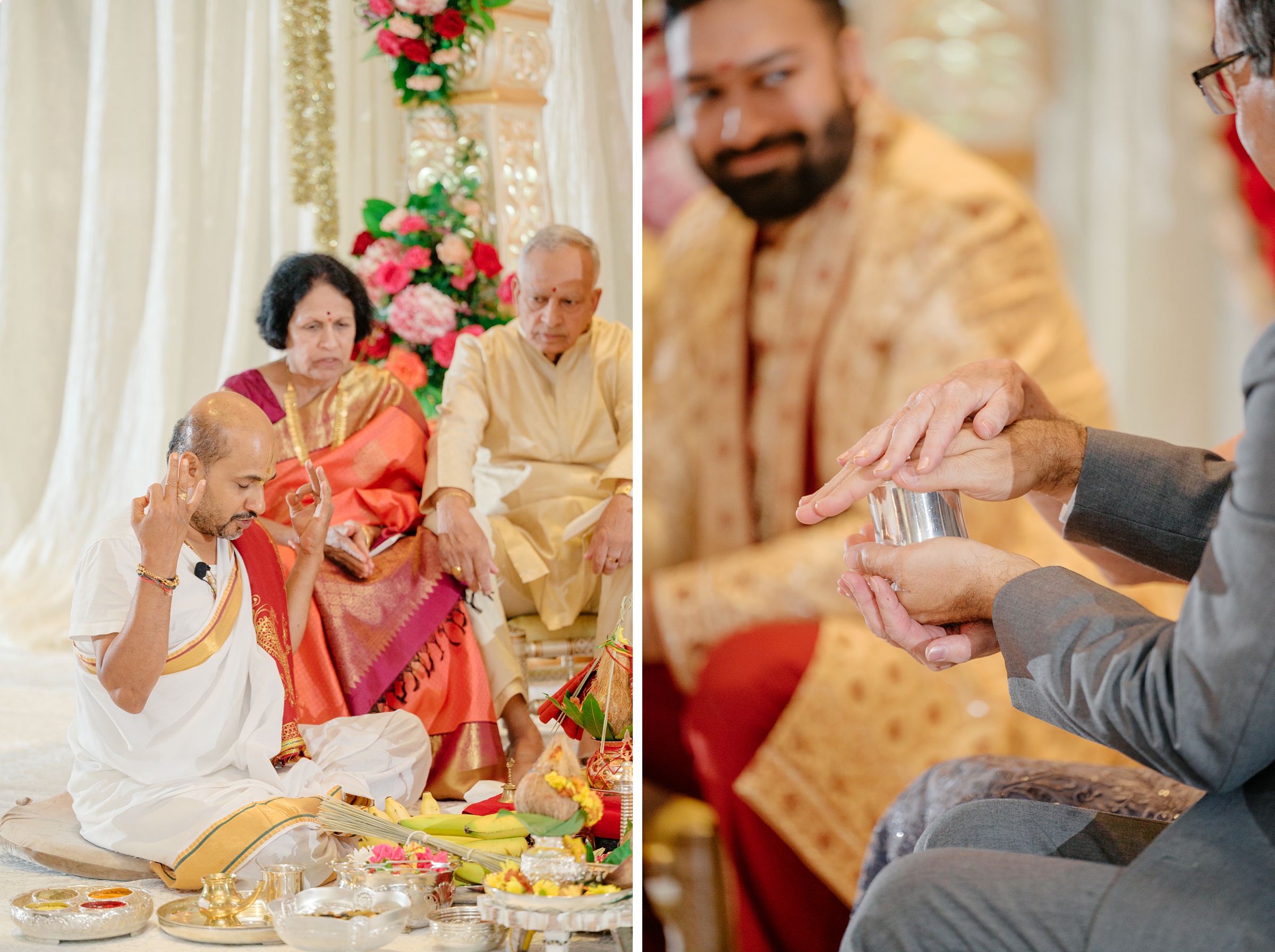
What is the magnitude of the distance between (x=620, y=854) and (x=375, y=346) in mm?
1427

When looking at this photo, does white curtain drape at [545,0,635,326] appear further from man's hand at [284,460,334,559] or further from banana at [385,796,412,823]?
banana at [385,796,412,823]

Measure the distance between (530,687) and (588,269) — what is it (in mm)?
975

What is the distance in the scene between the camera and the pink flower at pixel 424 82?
9.00ft

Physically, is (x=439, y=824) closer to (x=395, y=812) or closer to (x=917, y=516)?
(x=395, y=812)

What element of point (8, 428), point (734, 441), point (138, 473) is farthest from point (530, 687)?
point (8, 428)

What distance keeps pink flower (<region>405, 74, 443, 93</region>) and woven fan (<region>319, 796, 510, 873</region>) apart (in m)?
1.64

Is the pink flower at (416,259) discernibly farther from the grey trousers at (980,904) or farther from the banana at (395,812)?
the grey trousers at (980,904)

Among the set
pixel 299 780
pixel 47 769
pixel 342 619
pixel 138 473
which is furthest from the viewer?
pixel 138 473

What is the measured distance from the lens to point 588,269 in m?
2.54

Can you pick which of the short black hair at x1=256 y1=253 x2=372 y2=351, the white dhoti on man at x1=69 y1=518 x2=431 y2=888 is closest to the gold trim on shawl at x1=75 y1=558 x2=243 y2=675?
the white dhoti on man at x1=69 y1=518 x2=431 y2=888

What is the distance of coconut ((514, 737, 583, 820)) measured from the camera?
6.15ft

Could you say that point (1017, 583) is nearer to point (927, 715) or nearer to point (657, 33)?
point (927, 715)

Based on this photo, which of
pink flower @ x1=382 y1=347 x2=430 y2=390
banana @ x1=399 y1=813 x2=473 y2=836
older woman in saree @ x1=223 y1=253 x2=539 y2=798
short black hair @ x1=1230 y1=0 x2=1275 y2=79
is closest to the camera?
short black hair @ x1=1230 y1=0 x2=1275 y2=79

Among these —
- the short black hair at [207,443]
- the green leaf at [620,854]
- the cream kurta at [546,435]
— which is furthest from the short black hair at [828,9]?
the green leaf at [620,854]
